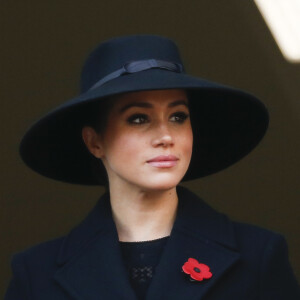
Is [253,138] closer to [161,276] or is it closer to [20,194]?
[161,276]

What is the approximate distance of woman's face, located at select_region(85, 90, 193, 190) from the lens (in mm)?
2057

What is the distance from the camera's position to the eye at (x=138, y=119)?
6.85 ft

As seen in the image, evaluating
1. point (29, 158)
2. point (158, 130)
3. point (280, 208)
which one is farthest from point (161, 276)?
point (280, 208)

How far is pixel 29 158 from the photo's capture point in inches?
90.1

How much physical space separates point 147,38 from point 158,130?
0.25 m

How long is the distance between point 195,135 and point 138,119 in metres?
0.31

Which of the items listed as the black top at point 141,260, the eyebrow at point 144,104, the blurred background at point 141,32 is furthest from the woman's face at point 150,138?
the blurred background at point 141,32

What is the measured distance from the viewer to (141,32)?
3.35 metres

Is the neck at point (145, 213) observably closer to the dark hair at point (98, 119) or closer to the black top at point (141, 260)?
the black top at point (141, 260)

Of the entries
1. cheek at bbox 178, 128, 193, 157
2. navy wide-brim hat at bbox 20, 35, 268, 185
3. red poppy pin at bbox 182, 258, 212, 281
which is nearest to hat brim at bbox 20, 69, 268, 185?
navy wide-brim hat at bbox 20, 35, 268, 185

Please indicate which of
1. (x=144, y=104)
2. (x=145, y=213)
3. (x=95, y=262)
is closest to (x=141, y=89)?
(x=144, y=104)

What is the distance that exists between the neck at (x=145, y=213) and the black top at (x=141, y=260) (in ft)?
0.07

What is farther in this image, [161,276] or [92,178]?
[92,178]

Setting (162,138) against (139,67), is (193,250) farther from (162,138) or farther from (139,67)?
(139,67)
